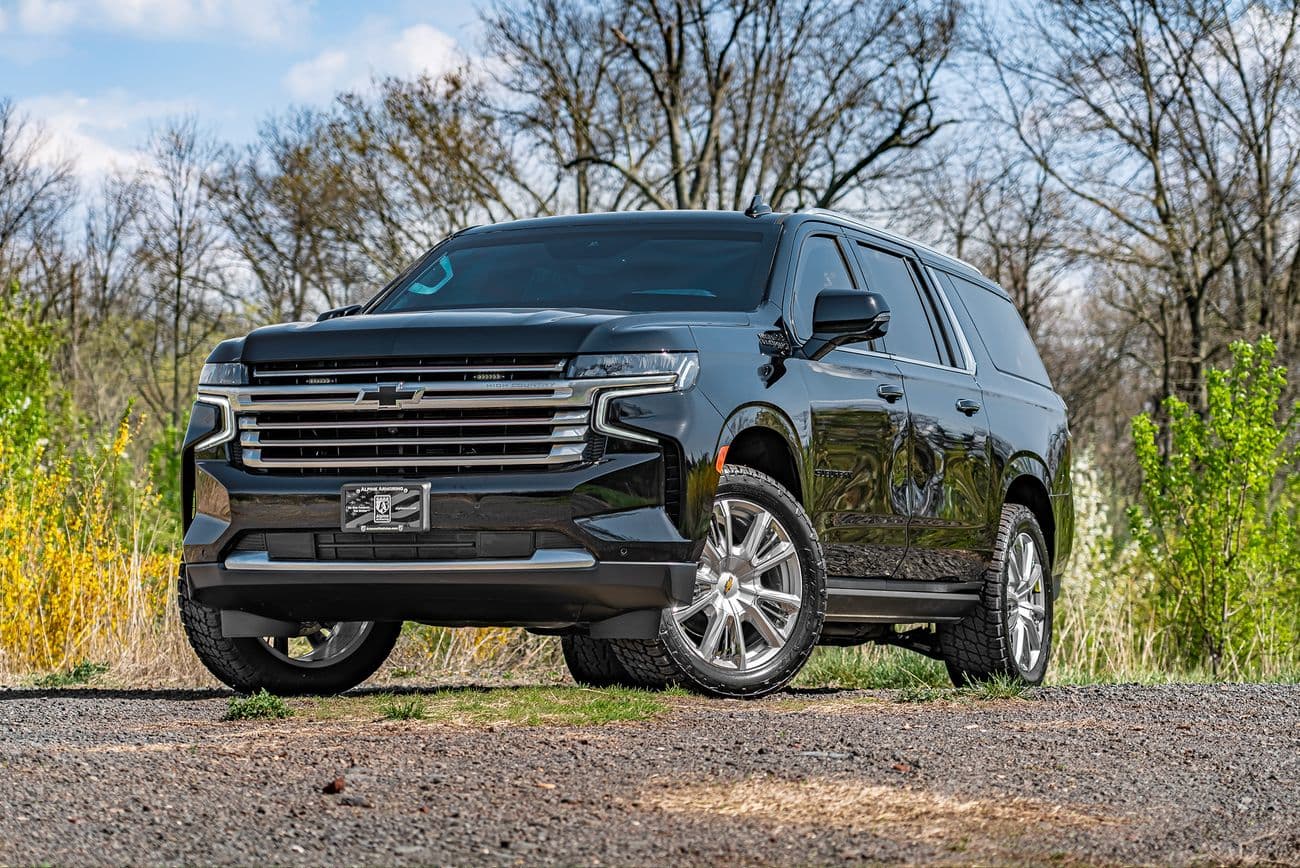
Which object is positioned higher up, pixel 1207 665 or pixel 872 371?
pixel 872 371

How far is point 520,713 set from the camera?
20.0 feet

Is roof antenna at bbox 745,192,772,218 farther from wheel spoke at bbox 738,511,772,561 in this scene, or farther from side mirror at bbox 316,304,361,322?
side mirror at bbox 316,304,361,322

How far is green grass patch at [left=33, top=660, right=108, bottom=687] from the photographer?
866 centimetres

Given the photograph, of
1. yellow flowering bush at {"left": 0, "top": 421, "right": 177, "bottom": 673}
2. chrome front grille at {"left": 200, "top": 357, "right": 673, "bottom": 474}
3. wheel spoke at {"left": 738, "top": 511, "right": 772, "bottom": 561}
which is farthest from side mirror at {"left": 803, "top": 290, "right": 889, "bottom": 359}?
yellow flowering bush at {"left": 0, "top": 421, "right": 177, "bottom": 673}

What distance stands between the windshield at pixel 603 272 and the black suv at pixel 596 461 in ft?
0.05

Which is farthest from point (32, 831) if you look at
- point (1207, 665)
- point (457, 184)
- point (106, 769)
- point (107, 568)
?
point (457, 184)

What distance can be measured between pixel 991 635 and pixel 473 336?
3.57 m

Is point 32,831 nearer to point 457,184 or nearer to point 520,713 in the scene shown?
point 520,713

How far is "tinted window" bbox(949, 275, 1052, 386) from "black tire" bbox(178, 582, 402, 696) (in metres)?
3.57

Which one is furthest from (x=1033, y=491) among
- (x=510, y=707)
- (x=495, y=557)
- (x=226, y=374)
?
(x=226, y=374)

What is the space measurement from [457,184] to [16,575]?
18799 millimetres

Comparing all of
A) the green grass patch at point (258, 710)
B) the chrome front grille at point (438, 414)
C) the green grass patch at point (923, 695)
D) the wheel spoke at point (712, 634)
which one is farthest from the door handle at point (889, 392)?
the green grass patch at point (258, 710)

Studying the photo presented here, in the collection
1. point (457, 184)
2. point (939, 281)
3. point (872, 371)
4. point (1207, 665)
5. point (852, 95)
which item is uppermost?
point (852, 95)

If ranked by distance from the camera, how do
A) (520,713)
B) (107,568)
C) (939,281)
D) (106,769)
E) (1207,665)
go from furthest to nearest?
(1207,665), (107,568), (939,281), (520,713), (106,769)
